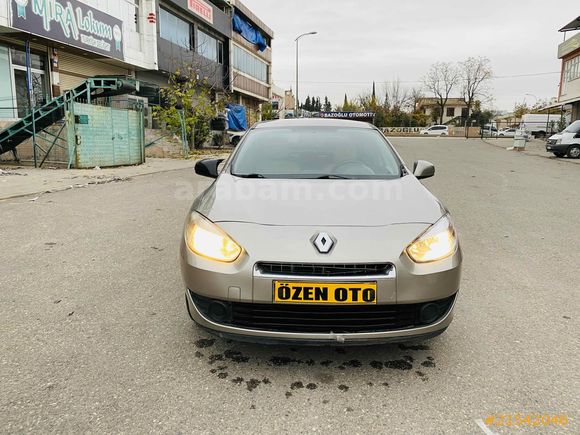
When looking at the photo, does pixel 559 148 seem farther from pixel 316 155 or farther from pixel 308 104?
pixel 308 104

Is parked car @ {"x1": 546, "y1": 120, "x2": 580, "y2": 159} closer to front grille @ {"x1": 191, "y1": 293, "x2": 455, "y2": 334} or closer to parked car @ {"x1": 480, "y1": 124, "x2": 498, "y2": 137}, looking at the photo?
front grille @ {"x1": 191, "y1": 293, "x2": 455, "y2": 334}

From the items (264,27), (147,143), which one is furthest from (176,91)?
(264,27)

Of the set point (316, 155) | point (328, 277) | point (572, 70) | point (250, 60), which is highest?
point (250, 60)

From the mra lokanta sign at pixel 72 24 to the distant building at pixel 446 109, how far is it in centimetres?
7611

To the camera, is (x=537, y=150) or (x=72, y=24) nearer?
(x=72, y=24)

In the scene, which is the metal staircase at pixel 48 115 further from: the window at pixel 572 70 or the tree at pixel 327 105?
the tree at pixel 327 105

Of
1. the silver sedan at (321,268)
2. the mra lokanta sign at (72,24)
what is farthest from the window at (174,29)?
the silver sedan at (321,268)

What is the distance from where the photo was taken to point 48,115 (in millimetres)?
13852

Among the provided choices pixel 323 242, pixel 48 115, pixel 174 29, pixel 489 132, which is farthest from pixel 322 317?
pixel 489 132

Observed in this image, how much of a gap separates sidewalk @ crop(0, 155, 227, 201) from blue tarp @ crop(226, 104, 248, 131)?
19157mm

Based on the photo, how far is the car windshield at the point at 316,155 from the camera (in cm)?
355

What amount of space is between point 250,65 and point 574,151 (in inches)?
1150

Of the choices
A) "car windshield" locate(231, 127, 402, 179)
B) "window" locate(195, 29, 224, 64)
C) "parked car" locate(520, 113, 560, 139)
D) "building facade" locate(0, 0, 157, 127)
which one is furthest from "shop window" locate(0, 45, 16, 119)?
"parked car" locate(520, 113, 560, 139)

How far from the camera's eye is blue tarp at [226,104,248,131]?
108ft
